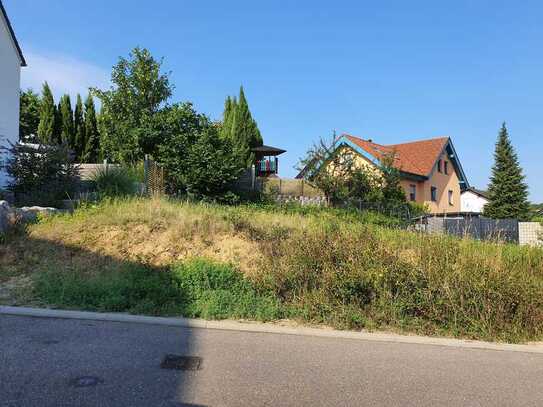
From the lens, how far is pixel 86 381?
3.92m

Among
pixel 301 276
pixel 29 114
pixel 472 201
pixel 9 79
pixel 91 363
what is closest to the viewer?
pixel 91 363

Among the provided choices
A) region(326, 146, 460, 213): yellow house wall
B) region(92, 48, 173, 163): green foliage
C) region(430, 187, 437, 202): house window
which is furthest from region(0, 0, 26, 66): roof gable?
region(430, 187, 437, 202): house window

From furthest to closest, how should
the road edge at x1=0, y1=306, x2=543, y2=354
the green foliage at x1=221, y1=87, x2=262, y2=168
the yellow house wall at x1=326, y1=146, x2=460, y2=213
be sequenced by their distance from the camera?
the green foliage at x1=221, y1=87, x2=262, y2=168, the yellow house wall at x1=326, y1=146, x2=460, y2=213, the road edge at x1=0, y1=306, x2=543, y2=354

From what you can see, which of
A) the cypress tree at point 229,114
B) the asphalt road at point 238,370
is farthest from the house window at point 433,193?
the asphalt road at point 238,370

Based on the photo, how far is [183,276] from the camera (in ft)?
24.0

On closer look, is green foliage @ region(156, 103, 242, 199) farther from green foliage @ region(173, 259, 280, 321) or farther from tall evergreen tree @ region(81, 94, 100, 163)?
tall evergreen tree @ region(81, 94, 100, 163)

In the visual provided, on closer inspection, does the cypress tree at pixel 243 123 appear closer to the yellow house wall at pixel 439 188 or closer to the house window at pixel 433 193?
the yellow house wall at pixel 439 188

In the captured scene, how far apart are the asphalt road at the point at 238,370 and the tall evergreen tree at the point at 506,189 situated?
121 ft

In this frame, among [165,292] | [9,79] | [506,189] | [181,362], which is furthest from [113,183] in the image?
[506,189]

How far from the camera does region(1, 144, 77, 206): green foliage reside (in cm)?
1230

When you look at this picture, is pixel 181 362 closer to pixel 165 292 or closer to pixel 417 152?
pixel 165 292

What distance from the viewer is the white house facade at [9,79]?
61.8 feet

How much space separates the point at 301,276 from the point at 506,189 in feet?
122

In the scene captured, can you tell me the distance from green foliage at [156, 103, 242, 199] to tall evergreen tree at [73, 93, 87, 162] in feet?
46.9
